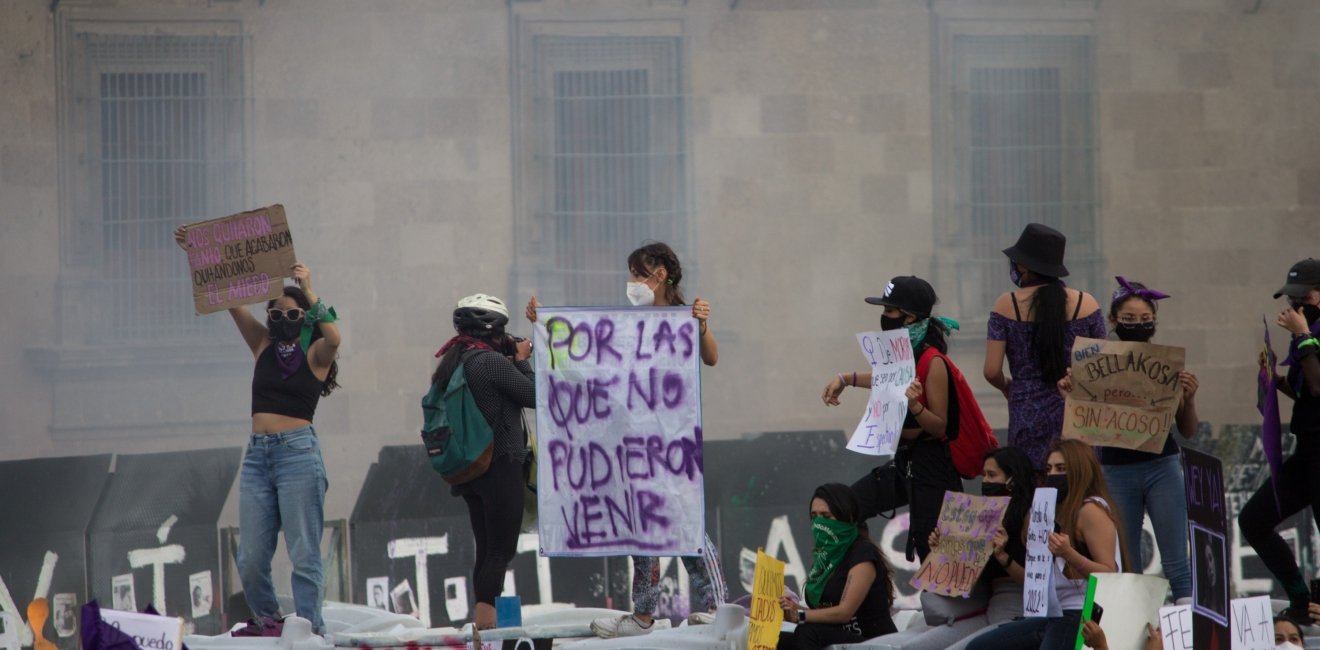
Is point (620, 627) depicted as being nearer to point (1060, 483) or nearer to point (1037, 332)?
point (1060, 483)

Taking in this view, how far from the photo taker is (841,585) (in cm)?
631

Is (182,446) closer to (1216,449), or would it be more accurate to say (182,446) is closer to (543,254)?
(543,254)

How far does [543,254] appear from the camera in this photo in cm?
1207

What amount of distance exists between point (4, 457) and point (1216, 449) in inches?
310

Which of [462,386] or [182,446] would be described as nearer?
[462,386]

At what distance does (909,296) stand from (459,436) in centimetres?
185

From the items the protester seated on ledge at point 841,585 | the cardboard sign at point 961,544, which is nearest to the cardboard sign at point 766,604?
the protester seated on ledge at point 841,585

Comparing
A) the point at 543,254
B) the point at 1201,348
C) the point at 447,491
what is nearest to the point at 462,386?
the point at 447,491

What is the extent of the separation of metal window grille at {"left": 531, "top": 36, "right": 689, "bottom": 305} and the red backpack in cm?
582

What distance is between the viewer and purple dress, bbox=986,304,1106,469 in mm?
6516

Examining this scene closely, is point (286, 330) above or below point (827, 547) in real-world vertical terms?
above

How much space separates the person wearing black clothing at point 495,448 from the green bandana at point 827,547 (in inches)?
50.1

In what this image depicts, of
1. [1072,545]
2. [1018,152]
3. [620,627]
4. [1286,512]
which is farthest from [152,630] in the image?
[1018,152]

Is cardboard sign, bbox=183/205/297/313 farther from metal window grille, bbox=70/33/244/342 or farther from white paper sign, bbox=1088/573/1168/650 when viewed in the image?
metal window grille, bbox=70/33/244/342
